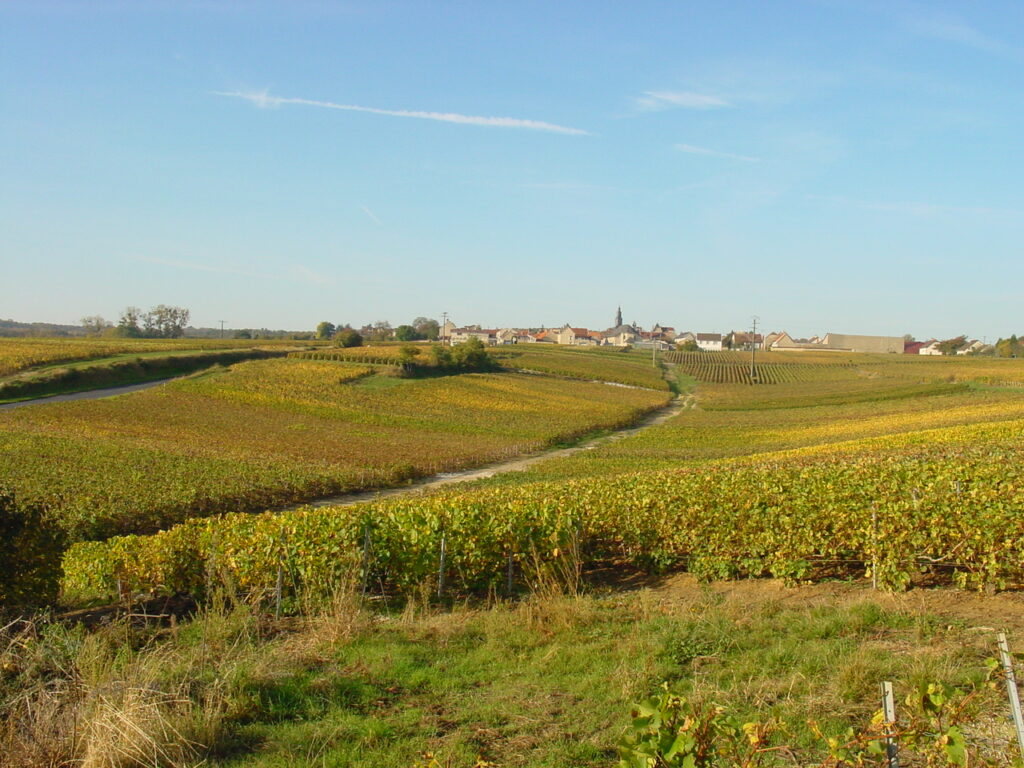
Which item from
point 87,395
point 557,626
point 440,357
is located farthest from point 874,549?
point 440,357

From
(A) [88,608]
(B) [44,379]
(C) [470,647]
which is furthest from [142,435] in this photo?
(C) [470,647]

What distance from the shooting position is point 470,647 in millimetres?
8453

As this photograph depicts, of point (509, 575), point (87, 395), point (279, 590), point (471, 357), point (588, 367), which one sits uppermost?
point (471, 357)

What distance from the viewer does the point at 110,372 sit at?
2771 inches

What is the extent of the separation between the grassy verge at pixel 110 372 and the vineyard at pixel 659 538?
54.4 m

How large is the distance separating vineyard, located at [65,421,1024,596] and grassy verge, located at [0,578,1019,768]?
30.9 inches

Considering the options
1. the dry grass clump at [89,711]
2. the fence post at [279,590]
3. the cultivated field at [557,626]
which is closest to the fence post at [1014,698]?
the cultivated field at [557,626]

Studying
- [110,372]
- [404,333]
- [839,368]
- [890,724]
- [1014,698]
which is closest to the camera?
[890,724]

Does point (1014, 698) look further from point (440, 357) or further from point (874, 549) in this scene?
point (440, 357)

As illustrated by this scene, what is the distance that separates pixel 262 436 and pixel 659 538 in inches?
1497

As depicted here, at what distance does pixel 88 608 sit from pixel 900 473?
1278cm

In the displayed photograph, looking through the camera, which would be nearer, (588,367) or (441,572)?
(441,572)

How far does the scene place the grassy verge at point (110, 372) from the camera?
5903 cm

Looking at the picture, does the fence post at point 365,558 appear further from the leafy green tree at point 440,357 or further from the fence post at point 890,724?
the leafy green tree at point 440,357
